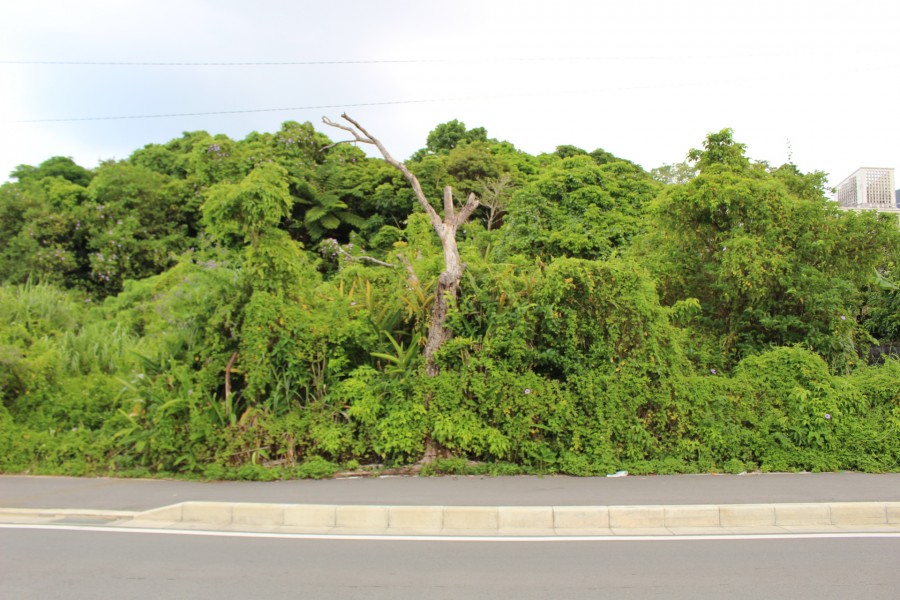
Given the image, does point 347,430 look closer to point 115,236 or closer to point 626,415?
point 626,415

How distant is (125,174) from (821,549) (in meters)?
25.5

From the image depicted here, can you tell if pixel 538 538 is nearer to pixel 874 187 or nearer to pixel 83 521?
pixel 83 521

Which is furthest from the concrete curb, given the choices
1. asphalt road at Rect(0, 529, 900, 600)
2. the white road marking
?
asphalt road at Rect(0, 529, 900, 600)

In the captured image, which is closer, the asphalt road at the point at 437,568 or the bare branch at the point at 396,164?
the asphalt road at the point at 437,568

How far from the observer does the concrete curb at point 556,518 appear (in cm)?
607

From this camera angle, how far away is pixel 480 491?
7.20m

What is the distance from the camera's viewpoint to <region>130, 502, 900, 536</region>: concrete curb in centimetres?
607

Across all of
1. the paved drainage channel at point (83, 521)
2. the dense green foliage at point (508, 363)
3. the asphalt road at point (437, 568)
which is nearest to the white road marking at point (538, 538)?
the asphalt road at point (437, 568)

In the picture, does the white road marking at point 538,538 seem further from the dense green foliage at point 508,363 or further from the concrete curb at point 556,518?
the dense green foliage at point 508,363

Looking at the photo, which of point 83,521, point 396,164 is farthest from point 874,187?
point 83,521

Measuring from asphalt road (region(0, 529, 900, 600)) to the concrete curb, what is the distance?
48 centimetres

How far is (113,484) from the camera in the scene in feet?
26.8

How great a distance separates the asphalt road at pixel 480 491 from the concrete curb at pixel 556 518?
320 millimetres

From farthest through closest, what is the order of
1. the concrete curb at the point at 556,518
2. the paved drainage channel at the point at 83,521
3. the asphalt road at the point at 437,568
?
the paved drainage channel at the point at 83,521 < the concrete curb at the point at 556,518 < the asphalt road at the point at 437,568
